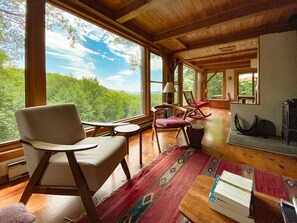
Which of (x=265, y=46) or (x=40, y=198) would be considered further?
(x=265, y=46)

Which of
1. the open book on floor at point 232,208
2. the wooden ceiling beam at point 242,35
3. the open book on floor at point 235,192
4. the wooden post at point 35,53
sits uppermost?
the wooden ceiling beam at point 242,35

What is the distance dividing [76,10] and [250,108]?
138 inches

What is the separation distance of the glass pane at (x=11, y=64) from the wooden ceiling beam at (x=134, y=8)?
138 cm

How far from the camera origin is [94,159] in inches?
41.1

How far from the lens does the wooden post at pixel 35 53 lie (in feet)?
5.52

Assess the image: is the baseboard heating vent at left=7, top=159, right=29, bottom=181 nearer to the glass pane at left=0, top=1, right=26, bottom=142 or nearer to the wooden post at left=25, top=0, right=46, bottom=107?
the glass pane at left=0, top=1, right=26, bottom=142

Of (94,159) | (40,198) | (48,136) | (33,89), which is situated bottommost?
(40,198)

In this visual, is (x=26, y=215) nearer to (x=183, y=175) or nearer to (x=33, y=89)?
(x=183, y=175)

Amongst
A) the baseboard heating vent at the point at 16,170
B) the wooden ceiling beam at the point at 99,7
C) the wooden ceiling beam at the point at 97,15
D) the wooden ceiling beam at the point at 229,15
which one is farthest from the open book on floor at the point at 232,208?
the wooden ceiling beam at the point at 229,15

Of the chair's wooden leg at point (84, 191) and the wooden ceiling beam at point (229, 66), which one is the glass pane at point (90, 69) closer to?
the chair's wooden leg at point (84, 191)

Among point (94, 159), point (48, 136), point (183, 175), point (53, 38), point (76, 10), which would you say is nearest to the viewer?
point (94, 159)

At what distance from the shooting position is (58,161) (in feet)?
3.40

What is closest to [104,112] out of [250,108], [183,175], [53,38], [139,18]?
[53,38]

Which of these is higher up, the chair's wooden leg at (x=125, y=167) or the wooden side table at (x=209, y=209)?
the wooden side table at (x=209, y=209)
